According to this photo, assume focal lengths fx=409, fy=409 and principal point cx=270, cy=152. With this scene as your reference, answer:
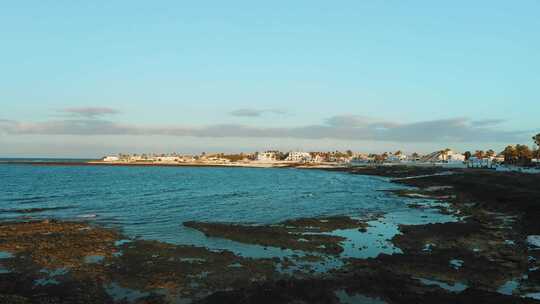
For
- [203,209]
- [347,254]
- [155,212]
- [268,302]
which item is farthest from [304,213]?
[268,302]

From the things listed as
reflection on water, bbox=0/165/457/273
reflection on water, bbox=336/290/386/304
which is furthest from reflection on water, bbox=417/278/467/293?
reflection on water, bbox=0/165/457/273

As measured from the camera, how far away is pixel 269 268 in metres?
20.4

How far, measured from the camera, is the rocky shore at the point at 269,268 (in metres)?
16.4

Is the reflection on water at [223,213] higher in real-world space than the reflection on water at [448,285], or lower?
lower

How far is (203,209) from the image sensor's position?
46188 mm

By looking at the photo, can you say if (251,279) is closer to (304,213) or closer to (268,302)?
(268,302)

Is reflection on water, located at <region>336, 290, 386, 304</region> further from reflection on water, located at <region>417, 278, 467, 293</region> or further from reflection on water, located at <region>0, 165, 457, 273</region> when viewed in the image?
reflection on water, located at <region>0, 165, 457, 273</region>

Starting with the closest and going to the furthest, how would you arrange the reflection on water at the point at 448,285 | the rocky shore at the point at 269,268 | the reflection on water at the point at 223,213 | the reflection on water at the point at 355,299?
the reflection on water at the point at 355,299 → the rocky shore at the point at 269,268 → the reflection on water at the point at 448,285 → the reflection on water at the point at 223,213

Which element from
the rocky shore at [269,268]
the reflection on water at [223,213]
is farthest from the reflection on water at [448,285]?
the reflection on water at [223,213]

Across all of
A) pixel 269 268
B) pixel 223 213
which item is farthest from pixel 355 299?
pixel 223 213

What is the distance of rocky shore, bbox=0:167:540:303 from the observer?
53.7ft

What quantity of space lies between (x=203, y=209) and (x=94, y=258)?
927 inches

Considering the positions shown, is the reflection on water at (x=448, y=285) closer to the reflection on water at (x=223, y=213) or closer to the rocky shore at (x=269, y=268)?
the rocky shore at (x=269, y=268)

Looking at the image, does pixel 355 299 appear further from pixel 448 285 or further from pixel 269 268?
pixel 269 268
